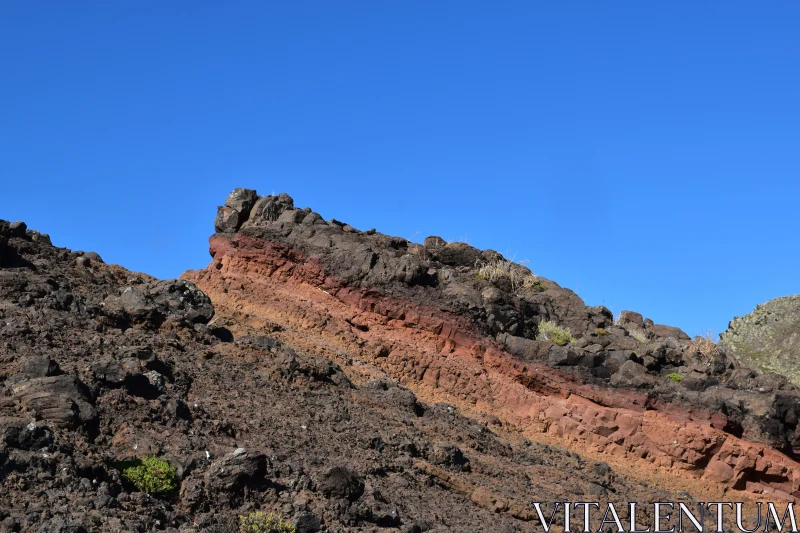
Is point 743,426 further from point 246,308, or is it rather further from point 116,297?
point 116,297

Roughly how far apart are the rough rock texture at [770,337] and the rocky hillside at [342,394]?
2913 millimetres

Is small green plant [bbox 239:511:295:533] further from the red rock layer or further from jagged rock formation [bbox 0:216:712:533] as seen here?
the red rock layer

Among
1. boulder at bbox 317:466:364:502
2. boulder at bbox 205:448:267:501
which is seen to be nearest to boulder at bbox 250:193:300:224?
boulder at bbox 317:466:364:502

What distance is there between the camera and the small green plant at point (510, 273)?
73.5 ft

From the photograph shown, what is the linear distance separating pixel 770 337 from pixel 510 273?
28.3 ft

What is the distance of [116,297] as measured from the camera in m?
15.8

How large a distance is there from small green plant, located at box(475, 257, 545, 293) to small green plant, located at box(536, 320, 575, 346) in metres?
1.87

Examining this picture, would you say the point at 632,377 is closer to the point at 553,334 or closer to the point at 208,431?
the point at 553,334

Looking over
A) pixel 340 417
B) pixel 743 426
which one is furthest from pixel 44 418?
pixel 743 426

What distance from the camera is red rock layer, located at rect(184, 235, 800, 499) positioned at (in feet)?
60.4

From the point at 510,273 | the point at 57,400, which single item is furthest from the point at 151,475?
the point at 510,273

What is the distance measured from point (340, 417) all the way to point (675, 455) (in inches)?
305

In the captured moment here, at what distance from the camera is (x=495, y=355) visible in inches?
763

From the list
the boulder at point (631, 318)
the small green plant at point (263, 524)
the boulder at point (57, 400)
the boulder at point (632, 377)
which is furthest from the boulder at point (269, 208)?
the small green plant at point (263, 524)
